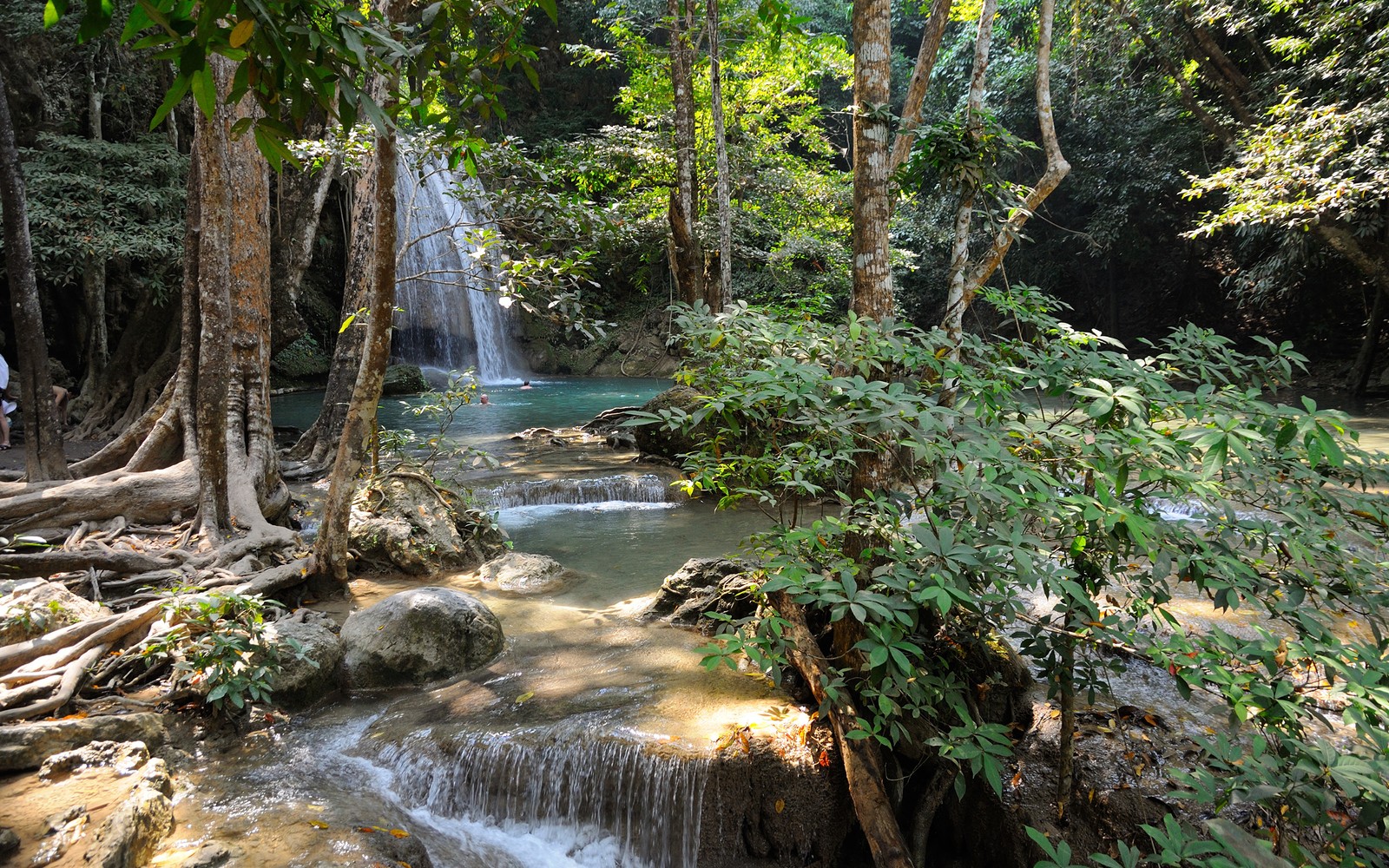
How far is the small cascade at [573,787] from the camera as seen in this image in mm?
3639

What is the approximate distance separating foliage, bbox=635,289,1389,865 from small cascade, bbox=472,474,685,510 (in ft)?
20.1

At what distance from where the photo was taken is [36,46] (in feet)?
38.2

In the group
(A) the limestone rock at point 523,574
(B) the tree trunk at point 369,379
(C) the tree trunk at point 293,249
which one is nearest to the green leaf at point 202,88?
(B) the tree trunk at point 369,379

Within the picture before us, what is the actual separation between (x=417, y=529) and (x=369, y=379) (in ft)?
→ 6.67

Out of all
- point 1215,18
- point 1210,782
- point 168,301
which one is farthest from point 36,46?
point 1215,18

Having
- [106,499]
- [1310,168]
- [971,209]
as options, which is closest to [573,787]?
[971,209]

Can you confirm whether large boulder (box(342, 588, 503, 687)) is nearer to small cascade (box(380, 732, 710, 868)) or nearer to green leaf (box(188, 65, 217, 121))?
small cascade (box(380, 732, 710, 868))

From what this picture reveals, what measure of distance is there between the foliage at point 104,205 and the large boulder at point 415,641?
25.6ft

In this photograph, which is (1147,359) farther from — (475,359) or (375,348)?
(475,359)

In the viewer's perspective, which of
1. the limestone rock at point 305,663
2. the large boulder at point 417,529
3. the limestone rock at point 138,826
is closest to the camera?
the limestone rock at point 138,826

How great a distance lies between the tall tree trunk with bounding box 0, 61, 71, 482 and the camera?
239 inches

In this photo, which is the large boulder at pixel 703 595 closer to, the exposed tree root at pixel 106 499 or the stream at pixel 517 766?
the stream at pixel 517 766

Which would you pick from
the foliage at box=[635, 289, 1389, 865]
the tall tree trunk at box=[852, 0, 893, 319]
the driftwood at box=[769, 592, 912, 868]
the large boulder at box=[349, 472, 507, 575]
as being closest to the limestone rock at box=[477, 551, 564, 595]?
the large boulder at box=[349, 472, 507, 575]

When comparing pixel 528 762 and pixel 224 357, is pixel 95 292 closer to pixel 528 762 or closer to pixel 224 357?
pixel 224 357
